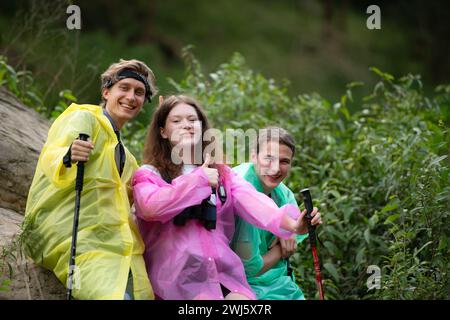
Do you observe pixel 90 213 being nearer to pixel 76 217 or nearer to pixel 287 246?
pixel 76 217

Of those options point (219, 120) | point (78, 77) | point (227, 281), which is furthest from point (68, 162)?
point (78, 77)

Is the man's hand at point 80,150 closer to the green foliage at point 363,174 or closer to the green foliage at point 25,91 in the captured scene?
the green foliage at point 363,174

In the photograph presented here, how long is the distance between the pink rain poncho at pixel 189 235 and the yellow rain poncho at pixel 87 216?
0.30ft

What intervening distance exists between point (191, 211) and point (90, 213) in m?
0.47

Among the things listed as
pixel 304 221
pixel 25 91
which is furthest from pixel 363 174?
pixel 25 91

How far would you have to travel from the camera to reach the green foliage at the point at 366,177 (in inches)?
191

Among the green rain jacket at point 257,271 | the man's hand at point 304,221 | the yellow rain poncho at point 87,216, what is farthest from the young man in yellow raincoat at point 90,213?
the man's hand at point 304,221

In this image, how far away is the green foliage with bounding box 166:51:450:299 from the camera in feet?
15.9

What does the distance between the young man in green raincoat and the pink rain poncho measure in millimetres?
193

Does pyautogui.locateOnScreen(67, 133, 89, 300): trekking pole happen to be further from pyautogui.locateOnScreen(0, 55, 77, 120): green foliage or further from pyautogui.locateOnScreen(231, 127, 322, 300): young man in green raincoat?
pyautogui.locateOnScreen(0, 55, 77, 120): green foliage

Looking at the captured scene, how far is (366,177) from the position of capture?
20.2 feet

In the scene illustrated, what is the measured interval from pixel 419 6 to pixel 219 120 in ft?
39.9

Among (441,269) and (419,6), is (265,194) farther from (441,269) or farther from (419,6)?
(419,6)

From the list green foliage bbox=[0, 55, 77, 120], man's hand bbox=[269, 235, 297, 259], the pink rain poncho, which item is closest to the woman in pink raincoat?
the pink rain poncho
